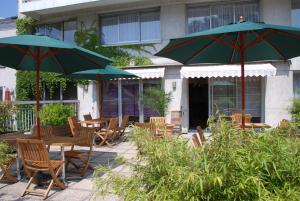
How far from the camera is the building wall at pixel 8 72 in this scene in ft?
80.5

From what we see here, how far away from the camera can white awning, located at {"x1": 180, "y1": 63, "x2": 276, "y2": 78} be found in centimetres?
1589

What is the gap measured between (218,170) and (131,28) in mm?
18287

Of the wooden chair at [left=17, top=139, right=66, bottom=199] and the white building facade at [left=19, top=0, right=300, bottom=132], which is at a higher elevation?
the white building facade at [left=19, top=0, right=300, bottom=132]

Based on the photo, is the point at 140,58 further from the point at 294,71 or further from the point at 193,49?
the point at 193,49

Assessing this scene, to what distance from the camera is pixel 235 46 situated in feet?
26.7

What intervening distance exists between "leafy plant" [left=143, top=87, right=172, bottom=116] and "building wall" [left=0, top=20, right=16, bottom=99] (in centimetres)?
1159

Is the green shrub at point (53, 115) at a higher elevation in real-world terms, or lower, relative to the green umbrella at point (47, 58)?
lower

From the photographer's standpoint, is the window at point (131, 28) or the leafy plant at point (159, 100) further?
the window at point (131, 28)

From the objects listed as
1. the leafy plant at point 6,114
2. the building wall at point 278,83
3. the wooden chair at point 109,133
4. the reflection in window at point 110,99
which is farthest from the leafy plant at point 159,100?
the leafy plant at point 6,114

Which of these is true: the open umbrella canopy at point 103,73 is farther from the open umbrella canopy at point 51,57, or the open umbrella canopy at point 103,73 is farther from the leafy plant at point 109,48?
the leafy plant at point 109,48

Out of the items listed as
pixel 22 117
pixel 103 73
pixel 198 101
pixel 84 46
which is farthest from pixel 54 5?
pixel 198 101

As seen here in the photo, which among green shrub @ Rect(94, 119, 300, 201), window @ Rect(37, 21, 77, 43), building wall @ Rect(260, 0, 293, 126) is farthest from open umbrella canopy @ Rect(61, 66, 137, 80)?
green shrub @ Rect(94, 119, 300, 201)

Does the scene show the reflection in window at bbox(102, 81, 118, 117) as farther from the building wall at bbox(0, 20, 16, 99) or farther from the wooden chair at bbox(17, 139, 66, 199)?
the wooden chair at bbox(17, 139, 66, 199)

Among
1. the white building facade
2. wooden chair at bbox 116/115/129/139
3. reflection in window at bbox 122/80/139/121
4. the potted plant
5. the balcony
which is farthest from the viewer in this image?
reflection in window at bbox 122/80/139/121
